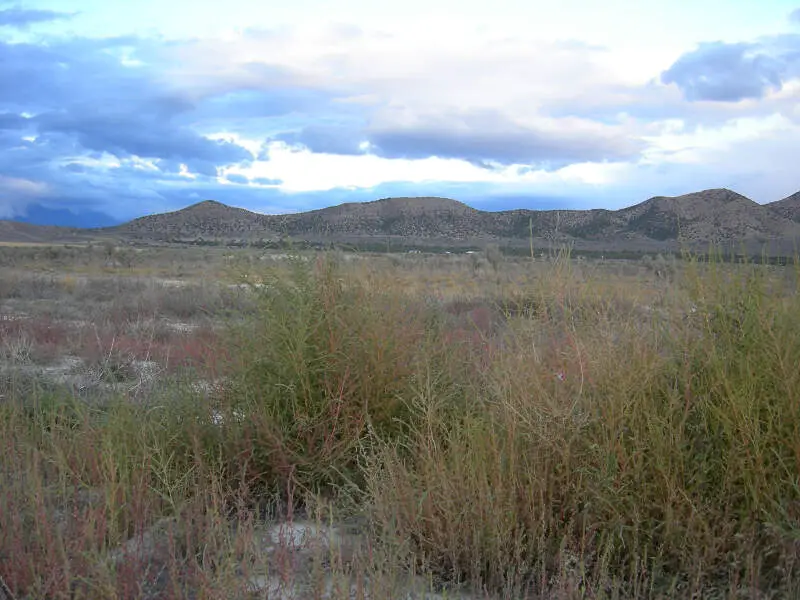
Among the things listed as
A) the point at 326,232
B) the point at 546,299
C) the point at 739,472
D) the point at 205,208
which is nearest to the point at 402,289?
the point at 326,232

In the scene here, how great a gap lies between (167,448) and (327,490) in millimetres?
1249

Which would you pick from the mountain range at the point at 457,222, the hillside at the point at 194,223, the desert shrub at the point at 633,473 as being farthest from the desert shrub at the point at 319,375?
the hillside at the point at 194,223

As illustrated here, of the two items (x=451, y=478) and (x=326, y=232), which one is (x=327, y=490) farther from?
(x=326, y=232)

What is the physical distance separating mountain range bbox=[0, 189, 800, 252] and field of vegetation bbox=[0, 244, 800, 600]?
3476cm

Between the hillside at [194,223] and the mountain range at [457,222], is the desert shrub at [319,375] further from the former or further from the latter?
the hillside at [194,223]

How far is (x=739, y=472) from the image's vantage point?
4027 mm

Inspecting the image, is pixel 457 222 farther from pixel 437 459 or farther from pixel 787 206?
pixel 437 459

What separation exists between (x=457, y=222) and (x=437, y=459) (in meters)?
75.3

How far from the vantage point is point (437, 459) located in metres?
4.55

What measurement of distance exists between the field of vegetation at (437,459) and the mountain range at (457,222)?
3476cm

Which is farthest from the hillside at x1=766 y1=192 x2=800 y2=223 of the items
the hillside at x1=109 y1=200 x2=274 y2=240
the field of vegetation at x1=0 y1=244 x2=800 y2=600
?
the hillside at x1=109 y1=200 x2=274 y2=240

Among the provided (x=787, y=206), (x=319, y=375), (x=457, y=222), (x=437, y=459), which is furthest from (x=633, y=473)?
(x=457, y=222)

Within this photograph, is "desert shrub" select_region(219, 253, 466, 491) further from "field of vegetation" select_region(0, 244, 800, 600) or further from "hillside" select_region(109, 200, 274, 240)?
"hillside" select_region(109, 200, 274, 240)

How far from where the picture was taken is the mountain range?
4756cm
